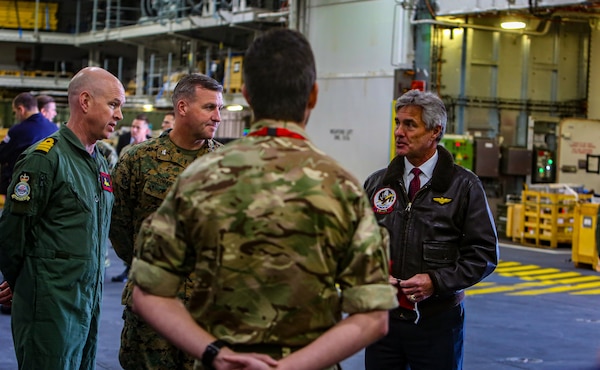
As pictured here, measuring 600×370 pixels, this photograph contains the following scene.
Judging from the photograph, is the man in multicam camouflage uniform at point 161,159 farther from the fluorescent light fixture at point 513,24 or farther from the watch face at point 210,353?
the fluorescent light fixture at point 513,24

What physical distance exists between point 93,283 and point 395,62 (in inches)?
604

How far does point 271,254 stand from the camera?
7.70 ft

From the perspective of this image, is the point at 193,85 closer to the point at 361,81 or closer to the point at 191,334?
the point at 191,334

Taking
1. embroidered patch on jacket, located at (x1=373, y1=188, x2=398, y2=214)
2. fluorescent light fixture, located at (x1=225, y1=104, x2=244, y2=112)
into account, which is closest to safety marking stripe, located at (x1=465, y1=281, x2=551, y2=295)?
embroidered patch on jacket, located at (x1=373, y1=188, x2=398, y2=214)

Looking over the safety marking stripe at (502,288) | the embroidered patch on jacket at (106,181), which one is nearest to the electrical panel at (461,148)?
the safety marking stripe at (502,288)

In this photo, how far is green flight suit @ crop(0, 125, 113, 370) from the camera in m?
3.97

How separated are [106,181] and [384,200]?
1.45 metres

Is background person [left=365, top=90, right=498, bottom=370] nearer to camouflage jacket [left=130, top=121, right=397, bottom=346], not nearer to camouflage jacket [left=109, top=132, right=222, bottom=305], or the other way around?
camouflage jacket [left=109, top=132, right=222, bottom=305]

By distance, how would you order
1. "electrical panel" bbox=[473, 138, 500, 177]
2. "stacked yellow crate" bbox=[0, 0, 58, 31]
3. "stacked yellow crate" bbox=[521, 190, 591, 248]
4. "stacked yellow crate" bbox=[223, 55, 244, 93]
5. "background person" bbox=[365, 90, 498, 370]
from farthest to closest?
"stacked yellow crate" bbox=[0, 0, 58, 31], "stacked yellow crate" bbox=[223, 55, 244, 93], "electrical panel" bbox=[473, 138, 500, 177], "stacked yellow crate" bbox=[521, 190, 591, 248], "background person" bbox=[365, 90, 498, 370]

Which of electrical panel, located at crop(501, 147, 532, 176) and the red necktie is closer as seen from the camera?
the red necktie

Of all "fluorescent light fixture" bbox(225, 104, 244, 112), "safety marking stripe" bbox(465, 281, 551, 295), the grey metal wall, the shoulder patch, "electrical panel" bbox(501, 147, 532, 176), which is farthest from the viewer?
"fluorescent light fixture" bbox(225, 104, 244, 112)

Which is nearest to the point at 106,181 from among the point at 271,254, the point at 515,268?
the point at 271,254

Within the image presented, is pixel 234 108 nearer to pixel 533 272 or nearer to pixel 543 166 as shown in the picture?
pixel 543 166

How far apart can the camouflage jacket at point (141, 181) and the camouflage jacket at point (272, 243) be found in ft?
7.10
